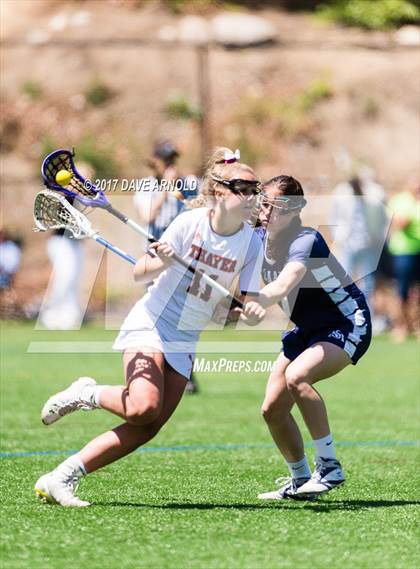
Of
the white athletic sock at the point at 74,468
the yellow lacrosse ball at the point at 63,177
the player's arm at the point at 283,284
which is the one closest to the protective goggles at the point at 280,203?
the player's arm at the point at 283,284

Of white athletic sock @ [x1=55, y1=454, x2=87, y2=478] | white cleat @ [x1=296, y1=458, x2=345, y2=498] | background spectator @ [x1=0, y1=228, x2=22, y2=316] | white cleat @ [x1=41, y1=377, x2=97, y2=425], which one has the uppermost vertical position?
background spectator @ [x1=0, y1=228, x2=22, y2=316]

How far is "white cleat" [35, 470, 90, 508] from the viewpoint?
208 inches

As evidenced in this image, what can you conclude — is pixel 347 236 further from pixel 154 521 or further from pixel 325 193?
pixel 154 521

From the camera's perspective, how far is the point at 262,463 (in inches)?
274

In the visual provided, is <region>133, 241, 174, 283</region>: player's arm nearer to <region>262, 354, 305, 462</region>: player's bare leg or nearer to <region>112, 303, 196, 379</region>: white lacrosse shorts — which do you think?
<region>112, 303, 196, 379</region>: white lacrosse shorts

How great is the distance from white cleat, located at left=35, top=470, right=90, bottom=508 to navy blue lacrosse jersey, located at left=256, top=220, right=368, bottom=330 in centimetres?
135

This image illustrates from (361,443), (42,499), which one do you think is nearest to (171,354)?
(42,499)

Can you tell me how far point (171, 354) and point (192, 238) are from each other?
1.77ft

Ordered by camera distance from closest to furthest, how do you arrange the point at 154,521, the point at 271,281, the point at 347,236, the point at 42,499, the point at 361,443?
the point at 154,521, the point at 42,499, the point at 271,281, the point at 361,443, the point at 347,236

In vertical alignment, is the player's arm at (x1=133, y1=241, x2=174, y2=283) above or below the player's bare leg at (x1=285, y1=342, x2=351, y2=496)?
above

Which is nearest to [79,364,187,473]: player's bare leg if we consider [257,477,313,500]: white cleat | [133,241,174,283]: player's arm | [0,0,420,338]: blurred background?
[133,241,174,283]: player's arm

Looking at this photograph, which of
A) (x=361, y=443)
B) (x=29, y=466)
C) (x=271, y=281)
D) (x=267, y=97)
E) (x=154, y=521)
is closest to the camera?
(x=154, y=521)

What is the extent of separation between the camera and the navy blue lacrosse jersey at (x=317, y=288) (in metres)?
5.70

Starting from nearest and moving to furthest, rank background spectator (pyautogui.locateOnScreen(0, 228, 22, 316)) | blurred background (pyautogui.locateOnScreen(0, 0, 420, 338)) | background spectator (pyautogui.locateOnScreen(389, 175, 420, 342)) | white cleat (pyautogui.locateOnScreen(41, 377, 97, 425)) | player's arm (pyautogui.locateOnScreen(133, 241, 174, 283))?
player's arm (pyautogui.locateOnScreen(133, 241, 174, 283)) → white cleat (pyautogui.locateOnScreen(41, 377, 97, 425)) → background spectator (pyautogui.locateOnScreen(389, 175, 420, 342)) → background spectator (pyautogui.locateOnScreen(0, 228, 22, 316)) → blurred background (pyautogui.locateOnScreen(0, 0, 420, 338))
